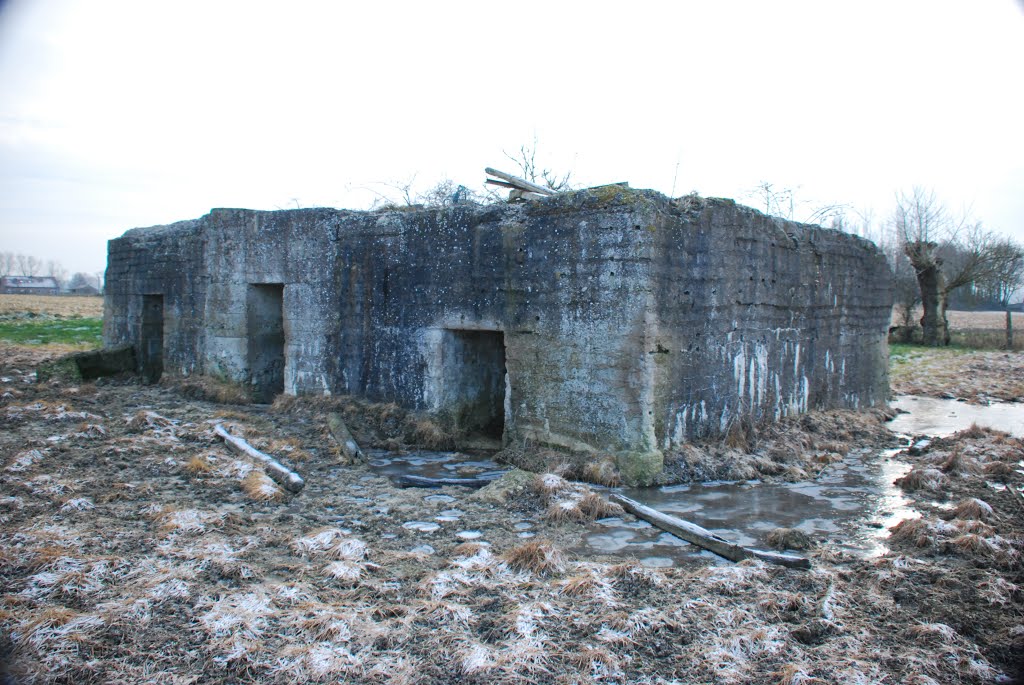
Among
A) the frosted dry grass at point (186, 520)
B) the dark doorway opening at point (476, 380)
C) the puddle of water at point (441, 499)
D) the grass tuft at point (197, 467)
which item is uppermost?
the dark doorway opening at point (476, 380)

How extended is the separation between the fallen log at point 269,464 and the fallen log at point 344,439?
773 mm

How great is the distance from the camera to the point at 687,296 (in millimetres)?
7527

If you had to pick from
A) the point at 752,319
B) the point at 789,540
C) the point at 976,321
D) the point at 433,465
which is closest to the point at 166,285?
the point at 433,465

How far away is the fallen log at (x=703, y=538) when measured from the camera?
482 cm

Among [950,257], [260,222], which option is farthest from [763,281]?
[950,257]

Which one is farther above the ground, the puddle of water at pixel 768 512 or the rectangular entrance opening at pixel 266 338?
the rectangular entrance opening at pixel 266 338

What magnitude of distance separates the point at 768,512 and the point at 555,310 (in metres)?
2.85

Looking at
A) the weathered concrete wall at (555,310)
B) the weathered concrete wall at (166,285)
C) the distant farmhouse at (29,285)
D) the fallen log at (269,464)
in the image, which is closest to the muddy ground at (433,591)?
the fallen log at (269,464)

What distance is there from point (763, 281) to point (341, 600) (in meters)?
6.39

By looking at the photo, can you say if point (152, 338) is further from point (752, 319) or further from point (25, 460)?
point (752, 319)

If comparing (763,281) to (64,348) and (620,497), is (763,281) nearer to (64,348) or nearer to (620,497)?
(620,497)

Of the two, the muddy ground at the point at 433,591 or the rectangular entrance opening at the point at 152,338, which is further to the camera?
the rectangular entrance opening at the point at 152,338

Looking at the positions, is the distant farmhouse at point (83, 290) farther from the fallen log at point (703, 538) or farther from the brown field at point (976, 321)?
the fallen log at point (703, 538)

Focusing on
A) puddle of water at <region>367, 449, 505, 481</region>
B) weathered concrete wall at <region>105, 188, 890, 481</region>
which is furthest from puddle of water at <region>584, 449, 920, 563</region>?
puddle of water at <region>367, 449, 505, 481</region>
